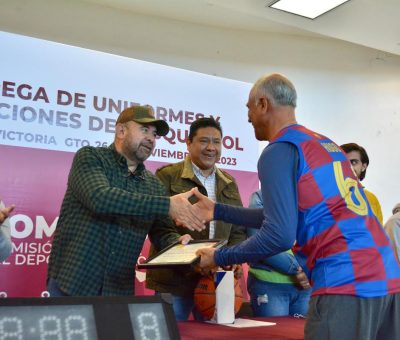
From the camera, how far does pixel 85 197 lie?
2.11 meters

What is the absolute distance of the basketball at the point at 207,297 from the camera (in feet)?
6.98

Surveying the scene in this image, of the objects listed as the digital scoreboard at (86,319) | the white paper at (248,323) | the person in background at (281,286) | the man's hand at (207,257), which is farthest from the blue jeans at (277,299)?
the digital scoreboard at (86,319)

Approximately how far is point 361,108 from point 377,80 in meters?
0.43

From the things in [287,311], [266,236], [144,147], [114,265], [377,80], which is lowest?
[287,311]

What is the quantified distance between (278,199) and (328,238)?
0.18 m

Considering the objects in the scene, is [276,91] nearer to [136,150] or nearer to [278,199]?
[278,199]

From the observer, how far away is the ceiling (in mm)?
4316

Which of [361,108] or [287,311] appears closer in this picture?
[287,311]

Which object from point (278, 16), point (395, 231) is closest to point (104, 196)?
point (395, 231)

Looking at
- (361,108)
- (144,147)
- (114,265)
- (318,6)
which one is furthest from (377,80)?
(114,265)

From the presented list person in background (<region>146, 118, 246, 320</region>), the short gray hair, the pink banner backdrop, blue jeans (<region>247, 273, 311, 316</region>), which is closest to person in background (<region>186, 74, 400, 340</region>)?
the short gray hair

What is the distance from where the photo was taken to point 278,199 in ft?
4.90

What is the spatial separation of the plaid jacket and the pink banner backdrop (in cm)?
101

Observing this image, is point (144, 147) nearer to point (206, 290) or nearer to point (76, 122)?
point (206, 290)
